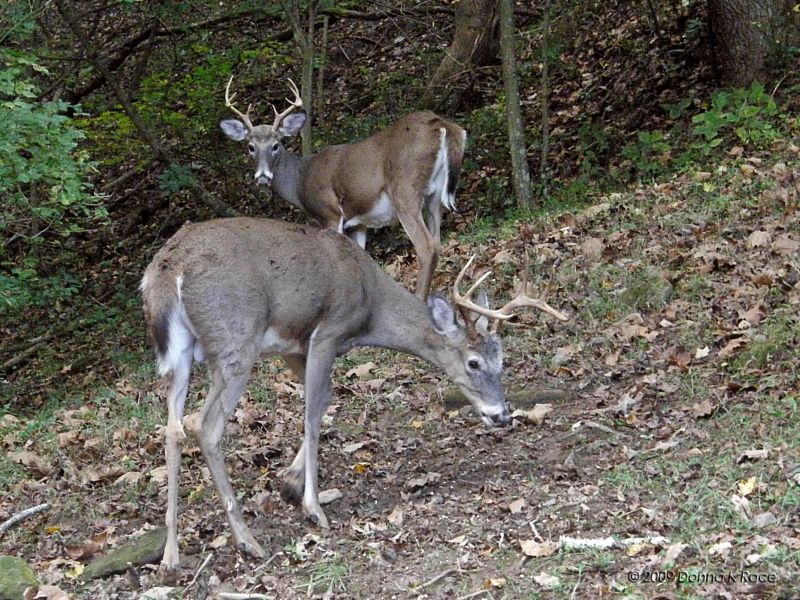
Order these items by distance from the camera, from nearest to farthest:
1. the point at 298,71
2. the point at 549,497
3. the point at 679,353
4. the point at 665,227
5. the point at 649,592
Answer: the point at 649,592 → the point at 549,497 → the point at 679,353 → the point at 665,227 → the point at 298,71

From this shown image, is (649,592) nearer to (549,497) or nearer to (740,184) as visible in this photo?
(549,497)

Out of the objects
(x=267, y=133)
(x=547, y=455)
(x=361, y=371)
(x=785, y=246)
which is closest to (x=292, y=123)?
(x=267, y=133)

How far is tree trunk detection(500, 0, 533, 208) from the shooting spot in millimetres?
11141

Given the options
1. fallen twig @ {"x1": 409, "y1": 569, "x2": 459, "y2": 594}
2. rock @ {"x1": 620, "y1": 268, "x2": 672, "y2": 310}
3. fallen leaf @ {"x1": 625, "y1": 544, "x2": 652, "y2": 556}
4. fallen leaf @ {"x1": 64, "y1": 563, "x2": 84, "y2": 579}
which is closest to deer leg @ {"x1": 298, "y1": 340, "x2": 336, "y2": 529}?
fallen leaf @ {"x1": 64, "y1": 563, "x2": 84, "y2": 579}

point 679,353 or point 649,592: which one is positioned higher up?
point 649,592

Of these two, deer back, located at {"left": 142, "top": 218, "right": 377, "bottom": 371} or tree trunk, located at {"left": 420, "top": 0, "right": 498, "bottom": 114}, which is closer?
deer back, located at {"left": 142, "top": 218, "right": 377, "bottom": 371}

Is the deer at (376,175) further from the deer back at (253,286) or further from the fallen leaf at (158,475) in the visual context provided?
the fallen leaf at (158,475)

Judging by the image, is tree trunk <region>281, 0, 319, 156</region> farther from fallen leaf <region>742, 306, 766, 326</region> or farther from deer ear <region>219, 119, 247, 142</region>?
fallen leaf <region>742, 306, 766, 326</region>

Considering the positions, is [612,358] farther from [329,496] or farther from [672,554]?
[672,554]

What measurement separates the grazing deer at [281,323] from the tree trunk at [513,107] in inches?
183

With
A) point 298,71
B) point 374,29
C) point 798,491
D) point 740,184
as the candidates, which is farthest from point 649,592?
point 374,29

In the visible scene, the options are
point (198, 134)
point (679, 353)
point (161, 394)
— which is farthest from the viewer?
point (198, 134)

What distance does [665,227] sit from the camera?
928 cm

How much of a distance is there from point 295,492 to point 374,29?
12.5m
